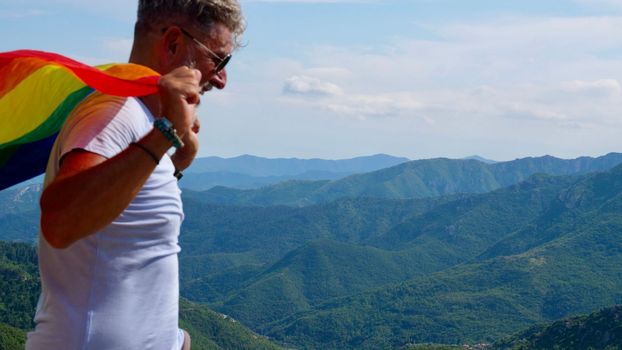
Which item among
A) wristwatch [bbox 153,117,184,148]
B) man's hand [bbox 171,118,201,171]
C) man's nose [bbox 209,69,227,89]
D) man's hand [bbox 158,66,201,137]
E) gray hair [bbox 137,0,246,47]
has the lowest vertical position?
man's hand [bbox 171,118,201,171]

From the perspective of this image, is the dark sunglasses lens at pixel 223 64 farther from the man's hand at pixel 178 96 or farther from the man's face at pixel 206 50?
the man's hand at pixel 178 96

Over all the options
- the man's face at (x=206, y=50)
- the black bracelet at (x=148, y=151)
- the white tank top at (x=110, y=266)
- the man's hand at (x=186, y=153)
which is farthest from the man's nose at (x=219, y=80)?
the black bracelet at (x=148, y=151)

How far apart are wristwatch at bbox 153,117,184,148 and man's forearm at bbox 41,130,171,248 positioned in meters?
0.17

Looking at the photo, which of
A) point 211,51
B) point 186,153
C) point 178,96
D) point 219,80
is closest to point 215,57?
point 211,51

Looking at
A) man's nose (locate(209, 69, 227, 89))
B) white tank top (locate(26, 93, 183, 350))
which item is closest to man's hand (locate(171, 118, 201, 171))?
man's nose (locate(209, 69, 227, 89))

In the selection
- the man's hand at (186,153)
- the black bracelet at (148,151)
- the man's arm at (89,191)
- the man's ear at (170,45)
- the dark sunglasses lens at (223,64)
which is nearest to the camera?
the man's arm at (89,191)

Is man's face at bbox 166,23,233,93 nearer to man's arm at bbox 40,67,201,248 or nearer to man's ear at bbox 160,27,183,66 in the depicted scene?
man's ear at bbox 160,27,183,66

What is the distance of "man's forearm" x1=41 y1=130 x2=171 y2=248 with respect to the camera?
11.5 ft

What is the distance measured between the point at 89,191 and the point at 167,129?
45cm

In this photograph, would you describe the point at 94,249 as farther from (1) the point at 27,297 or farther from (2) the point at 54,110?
(1) the point at 27,297

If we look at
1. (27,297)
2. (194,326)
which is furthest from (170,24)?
(194,326)

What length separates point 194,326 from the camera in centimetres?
19112

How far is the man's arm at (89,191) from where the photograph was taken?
3514 mm

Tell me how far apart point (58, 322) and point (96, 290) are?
0.81ft
